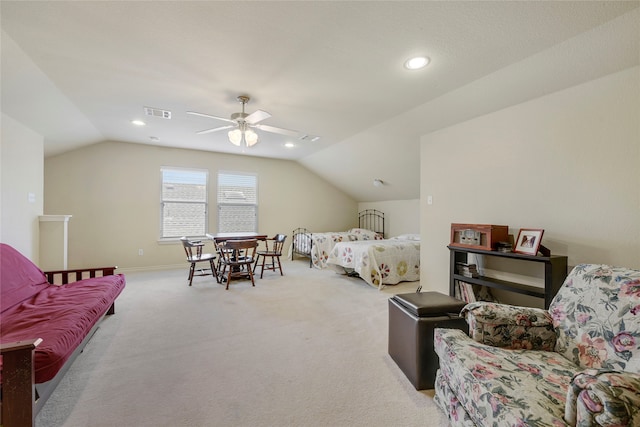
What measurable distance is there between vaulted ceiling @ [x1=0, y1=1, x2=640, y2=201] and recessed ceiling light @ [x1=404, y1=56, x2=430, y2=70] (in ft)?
0.18

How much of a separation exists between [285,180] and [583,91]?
5.19 meters

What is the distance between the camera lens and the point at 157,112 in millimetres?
3297

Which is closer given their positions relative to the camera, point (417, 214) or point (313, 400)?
point (313, 400)

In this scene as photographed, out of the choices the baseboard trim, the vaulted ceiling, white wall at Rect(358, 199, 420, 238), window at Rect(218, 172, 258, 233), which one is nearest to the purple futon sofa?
the vaulted ceiling

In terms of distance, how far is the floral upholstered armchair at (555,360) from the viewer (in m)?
0.82

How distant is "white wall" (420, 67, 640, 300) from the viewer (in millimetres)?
1935

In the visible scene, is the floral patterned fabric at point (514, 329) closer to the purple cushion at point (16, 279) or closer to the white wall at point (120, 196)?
the purple cushion at point (16, 279)

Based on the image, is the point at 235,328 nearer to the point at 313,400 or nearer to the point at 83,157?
the point at 313,400

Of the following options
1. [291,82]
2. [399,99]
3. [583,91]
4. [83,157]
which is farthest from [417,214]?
[83,157]

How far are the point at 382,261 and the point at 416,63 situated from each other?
9.01 feet

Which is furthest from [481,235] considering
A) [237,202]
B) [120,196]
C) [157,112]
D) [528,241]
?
[120,196]

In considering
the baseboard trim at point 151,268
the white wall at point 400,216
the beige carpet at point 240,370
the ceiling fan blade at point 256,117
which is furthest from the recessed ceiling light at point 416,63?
the baseboard trim at point 151,268

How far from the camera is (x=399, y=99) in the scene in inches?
113

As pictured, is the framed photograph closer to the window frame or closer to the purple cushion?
the purple cushion
